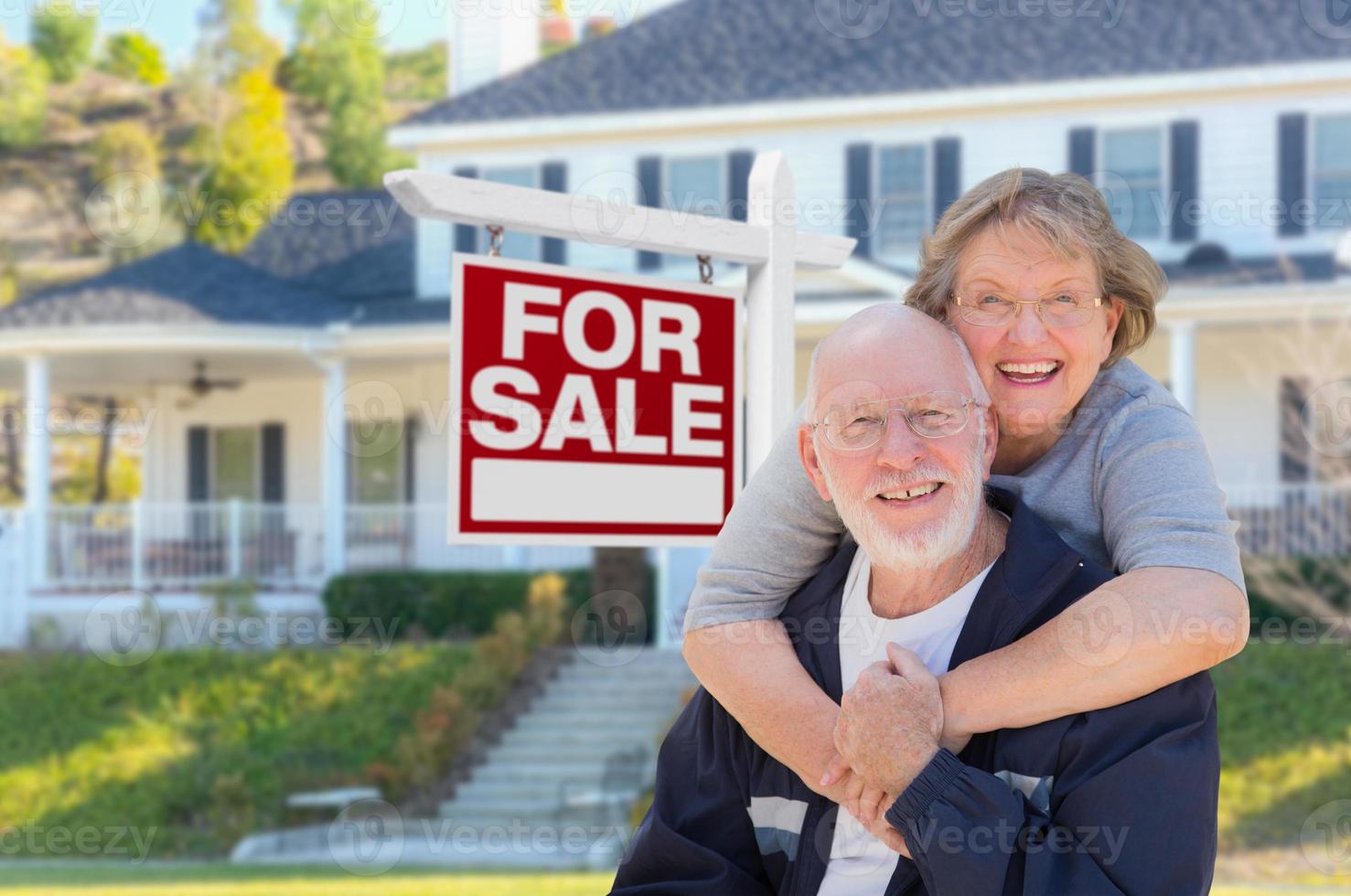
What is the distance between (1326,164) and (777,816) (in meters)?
18.7

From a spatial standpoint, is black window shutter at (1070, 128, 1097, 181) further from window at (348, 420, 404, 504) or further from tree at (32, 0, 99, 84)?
tree at (32, 0, 99, 84)

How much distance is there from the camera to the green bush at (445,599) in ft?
63.4

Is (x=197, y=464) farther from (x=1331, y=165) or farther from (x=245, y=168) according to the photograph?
(x=245, y=168)

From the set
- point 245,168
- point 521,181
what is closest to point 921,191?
point 521,181

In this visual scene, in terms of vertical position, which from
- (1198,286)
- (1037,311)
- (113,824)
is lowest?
(113,824)

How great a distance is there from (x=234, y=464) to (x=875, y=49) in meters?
10.9

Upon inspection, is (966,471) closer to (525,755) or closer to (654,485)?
(654,485)

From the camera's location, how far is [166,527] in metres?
20.6

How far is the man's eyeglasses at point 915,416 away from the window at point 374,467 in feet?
69.1

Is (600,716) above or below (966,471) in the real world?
below

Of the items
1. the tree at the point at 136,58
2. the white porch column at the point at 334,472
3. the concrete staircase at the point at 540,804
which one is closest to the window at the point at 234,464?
the white porch column at the point at 334,472

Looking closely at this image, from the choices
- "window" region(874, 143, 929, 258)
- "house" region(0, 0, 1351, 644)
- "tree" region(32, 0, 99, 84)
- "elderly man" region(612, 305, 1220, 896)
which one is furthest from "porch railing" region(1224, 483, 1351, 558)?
"tree" region(32, 0, 99, 84)

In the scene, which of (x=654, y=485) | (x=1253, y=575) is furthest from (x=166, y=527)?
(x=654, y=485)

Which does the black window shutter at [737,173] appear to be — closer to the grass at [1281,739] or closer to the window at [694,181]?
the window at [694,181]
